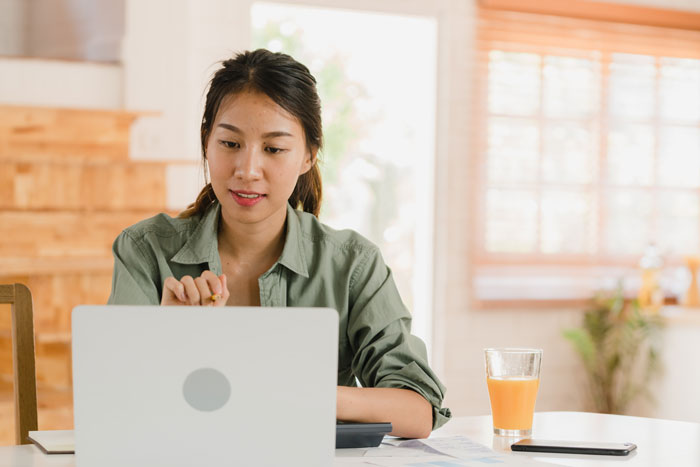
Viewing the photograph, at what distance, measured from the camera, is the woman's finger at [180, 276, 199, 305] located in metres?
1.45

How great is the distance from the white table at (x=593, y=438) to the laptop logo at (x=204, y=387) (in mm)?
272

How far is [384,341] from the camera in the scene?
167cm

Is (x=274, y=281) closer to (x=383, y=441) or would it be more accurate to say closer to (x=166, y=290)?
(x=166, y=290)

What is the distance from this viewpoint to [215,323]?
102cm

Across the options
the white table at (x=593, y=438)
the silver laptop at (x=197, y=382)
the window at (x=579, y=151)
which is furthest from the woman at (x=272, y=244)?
the window at (x=579, y=151)

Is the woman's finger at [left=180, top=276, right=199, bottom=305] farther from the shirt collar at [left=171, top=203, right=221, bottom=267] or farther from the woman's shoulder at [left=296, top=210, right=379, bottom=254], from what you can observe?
Answer: the woman's shoulder at [left=296, top=210, right=379, bottom=254]

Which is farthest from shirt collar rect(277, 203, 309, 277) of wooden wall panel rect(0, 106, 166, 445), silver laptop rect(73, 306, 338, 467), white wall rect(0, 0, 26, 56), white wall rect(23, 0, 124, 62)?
white wall rect(0, 0, 26, 56)

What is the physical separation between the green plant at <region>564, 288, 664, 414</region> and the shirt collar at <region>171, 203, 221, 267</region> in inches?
117

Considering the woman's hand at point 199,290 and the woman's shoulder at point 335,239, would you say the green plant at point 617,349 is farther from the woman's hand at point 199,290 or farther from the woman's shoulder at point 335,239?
the woman's hand at point 199,290

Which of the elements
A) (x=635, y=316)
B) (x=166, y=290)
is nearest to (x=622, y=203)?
(x=635, y=316)

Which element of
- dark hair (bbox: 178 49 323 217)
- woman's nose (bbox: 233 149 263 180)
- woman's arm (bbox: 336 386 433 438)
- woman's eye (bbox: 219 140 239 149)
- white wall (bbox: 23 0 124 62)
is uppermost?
white wall (bbox: 23 0 124 62)

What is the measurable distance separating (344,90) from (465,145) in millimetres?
4110

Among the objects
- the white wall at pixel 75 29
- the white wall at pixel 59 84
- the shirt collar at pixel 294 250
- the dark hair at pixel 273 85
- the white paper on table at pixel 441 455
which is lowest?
the white paper on table at pixel 441 455

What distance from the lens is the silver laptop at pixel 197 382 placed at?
102 cm
